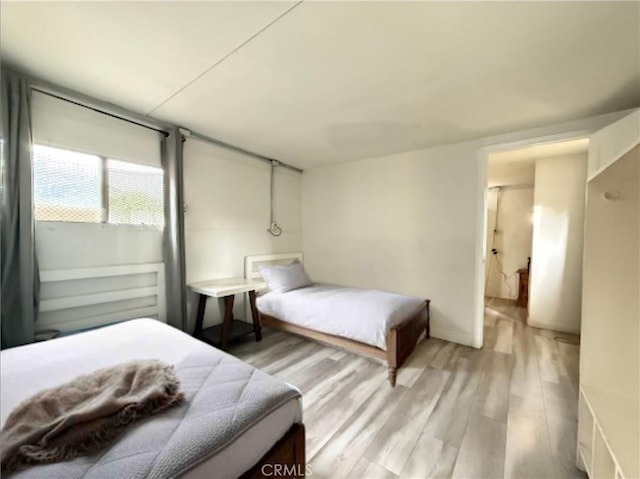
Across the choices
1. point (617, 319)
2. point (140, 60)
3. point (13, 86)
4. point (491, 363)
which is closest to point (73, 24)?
point (140, 60)

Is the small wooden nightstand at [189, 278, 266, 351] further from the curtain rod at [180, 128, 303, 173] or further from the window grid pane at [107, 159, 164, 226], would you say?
the curtain rod at [180, 128, 303, 173]

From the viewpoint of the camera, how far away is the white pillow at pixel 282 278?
3.02 metres

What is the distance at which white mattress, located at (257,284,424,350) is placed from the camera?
6.95 ft

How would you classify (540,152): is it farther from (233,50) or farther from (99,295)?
(99,295)

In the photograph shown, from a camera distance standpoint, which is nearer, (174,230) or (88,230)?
(88,230)

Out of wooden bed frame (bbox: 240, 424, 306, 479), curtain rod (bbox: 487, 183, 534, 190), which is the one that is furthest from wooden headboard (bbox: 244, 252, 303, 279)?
curtain rod (bbox: 487, 183, 534, 190)

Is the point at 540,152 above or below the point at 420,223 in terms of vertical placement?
above

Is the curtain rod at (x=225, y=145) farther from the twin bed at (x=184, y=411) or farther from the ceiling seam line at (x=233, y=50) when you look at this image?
the twin bed at (x=184, y=411)

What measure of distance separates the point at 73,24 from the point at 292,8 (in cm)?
109

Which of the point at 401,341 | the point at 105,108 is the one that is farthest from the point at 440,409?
the point at 105,108

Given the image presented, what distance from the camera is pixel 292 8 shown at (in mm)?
1123

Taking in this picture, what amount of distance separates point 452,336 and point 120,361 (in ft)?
9.84

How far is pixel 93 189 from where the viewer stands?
203cm

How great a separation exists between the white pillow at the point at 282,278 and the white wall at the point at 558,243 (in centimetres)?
313
